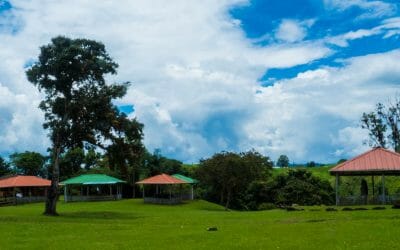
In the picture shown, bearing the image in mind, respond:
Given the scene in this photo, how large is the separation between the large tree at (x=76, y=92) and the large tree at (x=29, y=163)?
184ft

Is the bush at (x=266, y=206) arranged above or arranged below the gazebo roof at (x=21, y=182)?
below

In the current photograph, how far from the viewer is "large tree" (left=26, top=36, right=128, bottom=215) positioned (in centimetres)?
4381

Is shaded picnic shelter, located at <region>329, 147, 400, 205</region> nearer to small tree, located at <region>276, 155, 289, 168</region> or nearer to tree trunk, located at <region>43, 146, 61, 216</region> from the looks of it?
tree trunk, located at <region>43, 146, 61, 216</region>

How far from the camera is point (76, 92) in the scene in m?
45.4

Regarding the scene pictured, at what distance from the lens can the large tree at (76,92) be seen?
43.8 metres

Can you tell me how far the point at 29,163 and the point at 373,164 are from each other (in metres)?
69.4

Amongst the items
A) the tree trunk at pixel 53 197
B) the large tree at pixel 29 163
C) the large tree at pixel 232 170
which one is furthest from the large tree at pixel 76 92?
the large tree at pixel 29 163

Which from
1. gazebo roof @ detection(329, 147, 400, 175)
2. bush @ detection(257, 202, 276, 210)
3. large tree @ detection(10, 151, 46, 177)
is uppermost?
large tree @ detection(10, 151, 46, 177)

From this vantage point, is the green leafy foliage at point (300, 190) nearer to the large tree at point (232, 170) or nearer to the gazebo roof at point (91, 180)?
the large tree at point (232, 170)

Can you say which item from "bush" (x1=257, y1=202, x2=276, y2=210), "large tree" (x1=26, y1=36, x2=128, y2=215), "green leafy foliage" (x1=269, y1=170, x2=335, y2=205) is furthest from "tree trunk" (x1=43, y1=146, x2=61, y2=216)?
"green leafy foliage" (x1=269, y1=170, x2=335, y2=205)

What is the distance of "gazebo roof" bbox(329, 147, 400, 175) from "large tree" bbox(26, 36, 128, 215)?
1961cm

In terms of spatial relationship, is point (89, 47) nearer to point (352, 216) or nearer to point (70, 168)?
point (352, 216)

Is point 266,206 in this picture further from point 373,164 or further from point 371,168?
point 371,168

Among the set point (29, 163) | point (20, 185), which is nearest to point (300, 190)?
point (20, 185)
